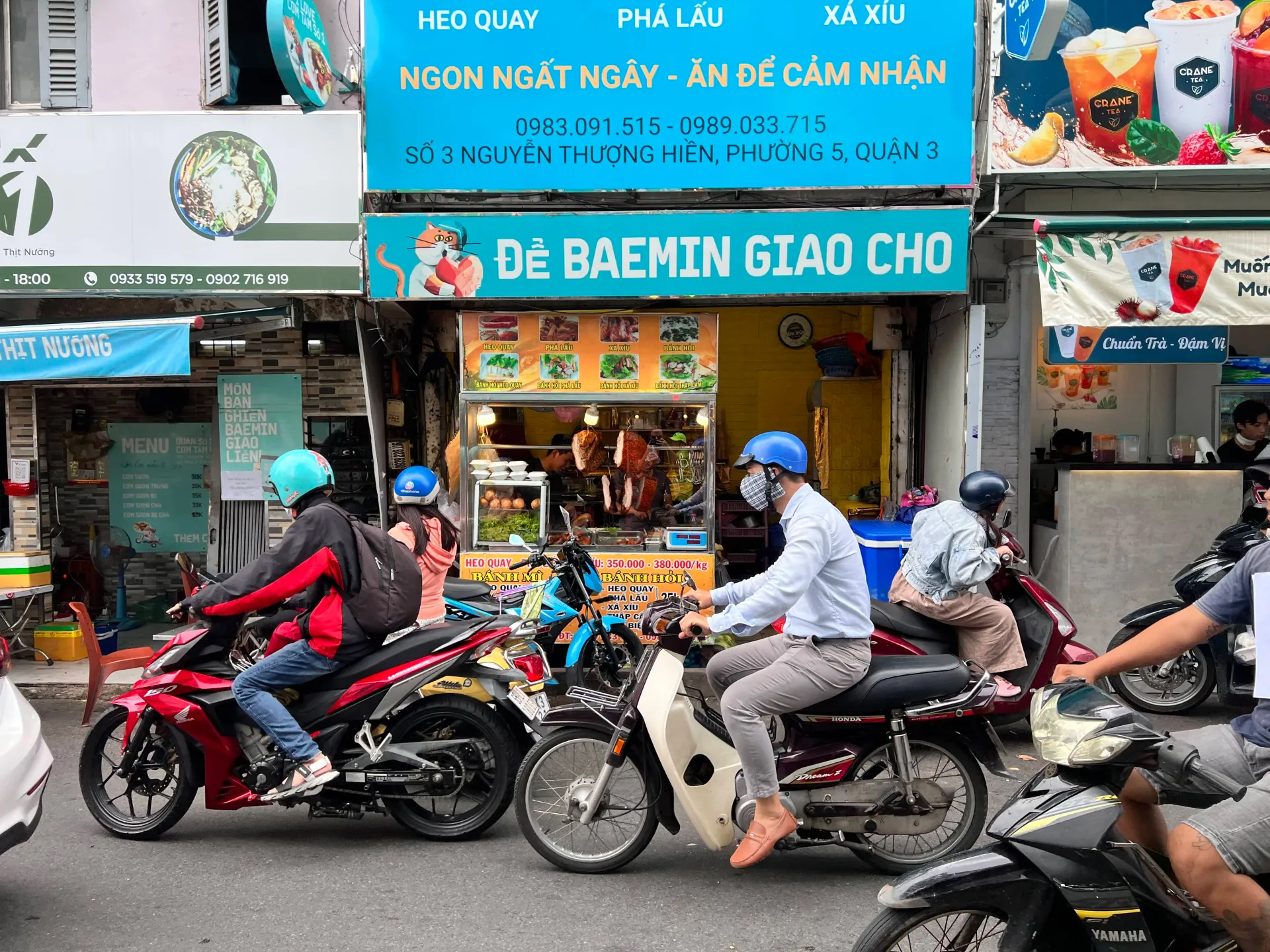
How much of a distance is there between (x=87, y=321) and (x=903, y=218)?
6.75 meters

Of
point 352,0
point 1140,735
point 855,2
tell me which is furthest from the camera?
point 352,0

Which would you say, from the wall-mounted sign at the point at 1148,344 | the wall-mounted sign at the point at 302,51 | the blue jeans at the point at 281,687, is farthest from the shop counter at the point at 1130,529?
the wall-mounted sign at the point at 302,51

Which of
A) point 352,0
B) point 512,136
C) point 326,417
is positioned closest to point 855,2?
point 512,136

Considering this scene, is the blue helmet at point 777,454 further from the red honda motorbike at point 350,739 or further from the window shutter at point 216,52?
the window shutter at point 216,52

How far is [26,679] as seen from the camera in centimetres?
795

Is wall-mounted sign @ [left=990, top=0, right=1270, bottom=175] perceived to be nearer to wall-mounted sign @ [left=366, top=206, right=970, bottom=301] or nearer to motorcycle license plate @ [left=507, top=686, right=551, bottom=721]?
wall-mounted sign @ [left=366, top=206, right=970, bottom=301]

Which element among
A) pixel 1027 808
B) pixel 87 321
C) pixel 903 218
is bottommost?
pixel 1027 808

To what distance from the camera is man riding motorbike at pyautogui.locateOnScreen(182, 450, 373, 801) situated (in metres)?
4.50

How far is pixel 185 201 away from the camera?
8078 millimetres

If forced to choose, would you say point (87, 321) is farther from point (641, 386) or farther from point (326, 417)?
point (641, 386)

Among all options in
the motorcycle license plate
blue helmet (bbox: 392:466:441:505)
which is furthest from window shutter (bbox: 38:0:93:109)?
the motorcycle license plate

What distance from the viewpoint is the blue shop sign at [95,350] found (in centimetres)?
791

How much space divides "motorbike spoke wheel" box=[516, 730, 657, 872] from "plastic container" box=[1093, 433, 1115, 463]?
6.53m

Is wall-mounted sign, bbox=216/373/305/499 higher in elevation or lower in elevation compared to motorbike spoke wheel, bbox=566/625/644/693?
higher
